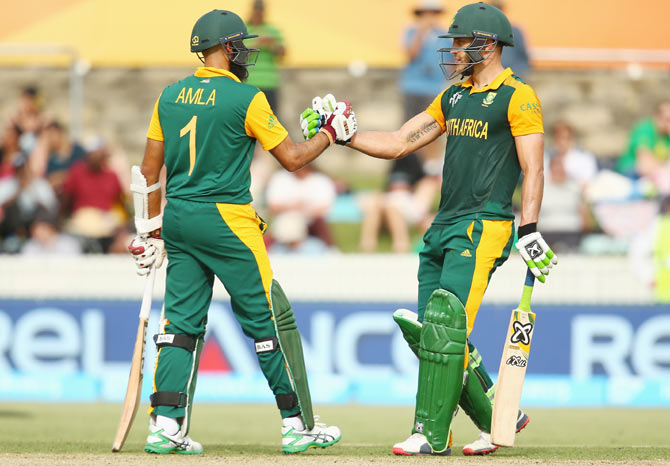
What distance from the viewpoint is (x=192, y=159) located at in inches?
220

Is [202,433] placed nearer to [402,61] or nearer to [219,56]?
[219,56]

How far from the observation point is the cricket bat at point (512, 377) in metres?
5.50

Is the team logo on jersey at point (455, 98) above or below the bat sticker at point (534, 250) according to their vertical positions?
above

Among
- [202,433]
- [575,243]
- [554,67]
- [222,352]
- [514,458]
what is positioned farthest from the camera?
[554,67]

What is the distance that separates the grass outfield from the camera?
5371 mm

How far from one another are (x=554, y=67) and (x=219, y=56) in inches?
282

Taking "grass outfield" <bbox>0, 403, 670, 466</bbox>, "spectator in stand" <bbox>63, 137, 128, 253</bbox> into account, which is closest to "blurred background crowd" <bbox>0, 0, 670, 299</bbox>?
"spectator in stand" <bbox>63, 137, 128, 253</bbox>

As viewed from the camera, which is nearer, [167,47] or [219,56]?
[219,56]

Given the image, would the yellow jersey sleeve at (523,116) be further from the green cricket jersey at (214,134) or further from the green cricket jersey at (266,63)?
Result: the green cricket jersey at (266,63)

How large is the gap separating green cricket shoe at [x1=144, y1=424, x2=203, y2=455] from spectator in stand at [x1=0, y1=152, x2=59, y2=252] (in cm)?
544

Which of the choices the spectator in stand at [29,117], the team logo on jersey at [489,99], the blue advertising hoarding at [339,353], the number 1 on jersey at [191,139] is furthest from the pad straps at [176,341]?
the spectator in stand at [29,117]

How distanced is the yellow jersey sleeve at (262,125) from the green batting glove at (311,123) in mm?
338

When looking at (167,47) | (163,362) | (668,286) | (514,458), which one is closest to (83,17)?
(167,47)

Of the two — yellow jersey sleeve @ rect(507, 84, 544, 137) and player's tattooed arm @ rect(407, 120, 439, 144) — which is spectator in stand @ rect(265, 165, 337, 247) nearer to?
player's tattooed arm @ rect(407, 120, 439, 144)
